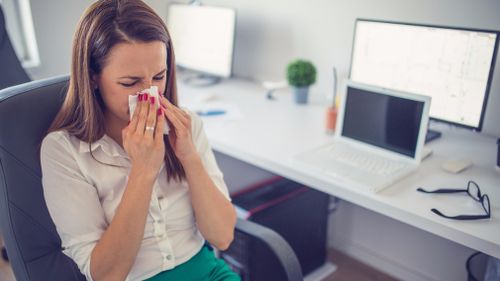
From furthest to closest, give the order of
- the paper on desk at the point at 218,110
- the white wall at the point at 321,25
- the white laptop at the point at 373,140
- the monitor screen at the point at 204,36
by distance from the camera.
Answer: the monitor screen at the point at 204,36, the paper on desk at the point at 218,110, the white wall at the point at 321,25, the white laptop at the point at 373,140

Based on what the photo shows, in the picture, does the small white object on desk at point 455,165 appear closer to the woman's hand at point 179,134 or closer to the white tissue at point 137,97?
the woman's hand at point 179,134

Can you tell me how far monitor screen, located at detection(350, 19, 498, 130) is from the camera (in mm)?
1398

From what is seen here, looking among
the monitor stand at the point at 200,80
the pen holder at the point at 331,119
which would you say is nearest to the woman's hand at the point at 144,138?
the pen holder at the point at 331,119

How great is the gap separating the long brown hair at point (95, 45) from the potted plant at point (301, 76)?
93cm

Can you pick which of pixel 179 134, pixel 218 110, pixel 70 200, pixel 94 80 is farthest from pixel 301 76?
Result: pixel 70 200

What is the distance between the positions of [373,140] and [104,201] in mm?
860

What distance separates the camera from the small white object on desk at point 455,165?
134 cm

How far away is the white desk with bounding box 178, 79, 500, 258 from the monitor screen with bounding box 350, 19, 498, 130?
6.3 inches

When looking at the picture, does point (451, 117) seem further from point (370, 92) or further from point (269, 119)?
point (269, 119)

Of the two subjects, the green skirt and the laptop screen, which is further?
the laptop screen

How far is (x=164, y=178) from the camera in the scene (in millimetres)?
1104

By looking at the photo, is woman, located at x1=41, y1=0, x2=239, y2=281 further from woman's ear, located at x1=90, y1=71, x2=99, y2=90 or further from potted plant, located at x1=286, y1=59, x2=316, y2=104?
potted plant, located at x1=286, y1=59, x2=316, y2=104

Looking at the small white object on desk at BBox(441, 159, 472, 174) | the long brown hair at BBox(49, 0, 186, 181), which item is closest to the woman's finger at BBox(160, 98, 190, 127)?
the long brown hair at BBox(49, 0, 186, 181)

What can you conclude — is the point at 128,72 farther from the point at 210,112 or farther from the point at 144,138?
the point at 210,112
